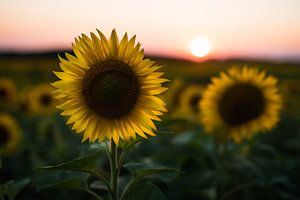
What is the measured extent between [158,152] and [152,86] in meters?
2.42

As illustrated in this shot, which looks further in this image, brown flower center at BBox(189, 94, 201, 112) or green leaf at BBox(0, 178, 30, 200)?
brown flower center at BBox(189, 94, 201, 112)

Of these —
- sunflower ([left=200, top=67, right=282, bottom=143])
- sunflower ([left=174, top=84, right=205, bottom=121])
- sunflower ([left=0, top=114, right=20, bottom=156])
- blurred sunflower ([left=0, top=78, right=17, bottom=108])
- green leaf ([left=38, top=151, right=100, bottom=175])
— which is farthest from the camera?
blurred sunflower ([left=0, top=78, right=17, bottom=108])

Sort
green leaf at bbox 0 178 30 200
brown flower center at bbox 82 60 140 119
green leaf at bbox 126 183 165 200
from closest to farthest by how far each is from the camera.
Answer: green leaf at bbox 126 183 165 200, brown flower center at bbox 82 60 140 119, green leaf at bbox 0 178 30 200

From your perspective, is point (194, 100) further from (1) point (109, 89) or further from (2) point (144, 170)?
(2) point (144, 170)

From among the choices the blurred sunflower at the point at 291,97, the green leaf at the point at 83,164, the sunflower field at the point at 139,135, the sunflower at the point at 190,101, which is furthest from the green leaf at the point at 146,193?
the blurred sunflower at the point at 291,97

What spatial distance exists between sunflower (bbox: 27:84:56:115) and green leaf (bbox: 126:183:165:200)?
23.3 feet

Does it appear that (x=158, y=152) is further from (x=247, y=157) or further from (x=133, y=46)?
(x=133, y=46)

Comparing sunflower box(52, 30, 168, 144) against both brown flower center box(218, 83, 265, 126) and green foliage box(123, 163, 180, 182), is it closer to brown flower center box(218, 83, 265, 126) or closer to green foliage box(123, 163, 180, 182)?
green foliage box(123, 163, 180, 182)

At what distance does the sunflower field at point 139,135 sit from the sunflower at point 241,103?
1cm

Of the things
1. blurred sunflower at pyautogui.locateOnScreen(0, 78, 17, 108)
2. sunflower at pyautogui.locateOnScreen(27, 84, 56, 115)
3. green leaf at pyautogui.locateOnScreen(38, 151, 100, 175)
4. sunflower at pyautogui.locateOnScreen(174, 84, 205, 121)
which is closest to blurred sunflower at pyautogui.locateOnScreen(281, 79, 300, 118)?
sunflower at pyautogui.locateOnScreen(174, 84, 205, 121)

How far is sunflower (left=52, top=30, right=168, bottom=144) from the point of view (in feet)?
8.98

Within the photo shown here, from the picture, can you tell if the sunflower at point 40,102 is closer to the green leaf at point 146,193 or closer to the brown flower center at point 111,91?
the brown flower center at point 111,91

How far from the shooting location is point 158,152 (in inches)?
204

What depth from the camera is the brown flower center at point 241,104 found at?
16.0ft
